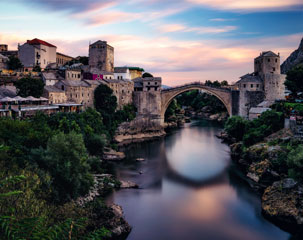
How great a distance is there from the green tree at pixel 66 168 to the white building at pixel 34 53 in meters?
28.9

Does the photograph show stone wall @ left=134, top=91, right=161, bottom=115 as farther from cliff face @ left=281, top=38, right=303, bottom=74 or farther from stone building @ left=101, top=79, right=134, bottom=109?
cliff face @ left=281, top=38, right=303, bottom=74

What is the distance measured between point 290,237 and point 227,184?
23.5 feet

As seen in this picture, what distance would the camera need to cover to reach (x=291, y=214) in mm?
14234

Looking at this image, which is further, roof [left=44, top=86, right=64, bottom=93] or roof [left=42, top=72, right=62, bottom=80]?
roof [left=42, top=72, right=62, bottom=80]

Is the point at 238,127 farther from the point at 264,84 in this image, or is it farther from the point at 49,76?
the point at 49,76

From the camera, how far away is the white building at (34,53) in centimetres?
4231

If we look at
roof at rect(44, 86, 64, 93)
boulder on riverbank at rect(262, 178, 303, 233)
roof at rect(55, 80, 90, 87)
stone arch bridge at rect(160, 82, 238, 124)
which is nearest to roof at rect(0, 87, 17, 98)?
roof at rect(44, 86, 64, 93)

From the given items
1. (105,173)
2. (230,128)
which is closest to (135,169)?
(105,173)

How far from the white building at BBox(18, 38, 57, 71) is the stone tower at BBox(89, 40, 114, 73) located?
276 inches

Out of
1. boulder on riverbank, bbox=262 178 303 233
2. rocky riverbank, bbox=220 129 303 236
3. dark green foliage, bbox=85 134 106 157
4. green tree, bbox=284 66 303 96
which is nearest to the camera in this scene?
boulder on riverbank, bbox=262 178 303 233

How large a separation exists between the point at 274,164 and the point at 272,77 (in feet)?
68.8

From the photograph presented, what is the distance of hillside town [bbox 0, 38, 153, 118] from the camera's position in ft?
89.0

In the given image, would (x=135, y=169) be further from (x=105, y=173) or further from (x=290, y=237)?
(x=290, y=237)

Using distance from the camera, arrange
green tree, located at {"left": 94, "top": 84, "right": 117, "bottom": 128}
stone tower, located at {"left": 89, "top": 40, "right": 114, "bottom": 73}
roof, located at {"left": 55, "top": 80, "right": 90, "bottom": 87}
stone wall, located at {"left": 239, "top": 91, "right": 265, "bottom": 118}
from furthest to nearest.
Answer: stone tower, located at {"left": 89, "top": 40, "right": 114, "bottom": 73} → stone wall, located at {"left": 239, "top": 91, "right": 265, "bottom": 118} → green tree, located at {"left": 94, "top": 84, "right": 117, "bottom": 128} → roof, located at {"left": 55, "top": 80, "right": 90, "bottom": 87}
